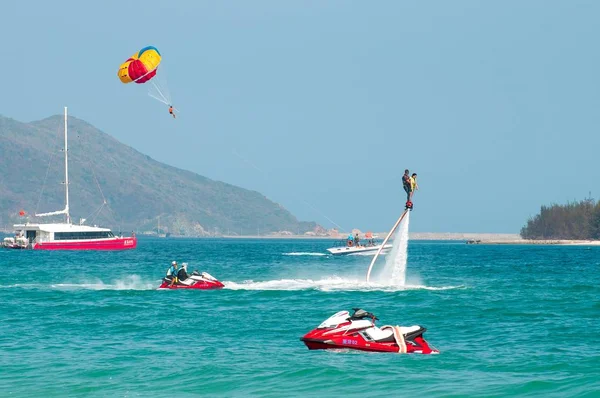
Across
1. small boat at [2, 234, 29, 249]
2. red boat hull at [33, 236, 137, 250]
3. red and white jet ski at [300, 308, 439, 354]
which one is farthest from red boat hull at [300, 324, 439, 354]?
small boat at [2, 234, 29, 249]

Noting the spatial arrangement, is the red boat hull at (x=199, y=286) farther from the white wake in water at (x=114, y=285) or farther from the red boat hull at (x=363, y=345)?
the red boat hull at (x=363, y=345)

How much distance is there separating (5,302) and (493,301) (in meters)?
23.2

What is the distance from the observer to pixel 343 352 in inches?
1131

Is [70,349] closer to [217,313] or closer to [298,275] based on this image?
[217,313]

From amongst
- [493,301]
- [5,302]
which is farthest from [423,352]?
[5,302]

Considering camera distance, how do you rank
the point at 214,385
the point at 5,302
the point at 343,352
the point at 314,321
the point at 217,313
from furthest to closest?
the point at 5,302
the point at 217,313
the point at 314,321
the point at 343,352
the point at 214,385

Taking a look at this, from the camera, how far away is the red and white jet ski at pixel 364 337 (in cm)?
2872

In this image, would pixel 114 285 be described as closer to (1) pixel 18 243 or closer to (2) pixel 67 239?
(2) pixel 67 239

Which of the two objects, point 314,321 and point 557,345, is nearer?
point 557,345

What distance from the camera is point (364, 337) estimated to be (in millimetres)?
28859

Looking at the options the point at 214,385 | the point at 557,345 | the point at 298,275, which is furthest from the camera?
the point at 298,275

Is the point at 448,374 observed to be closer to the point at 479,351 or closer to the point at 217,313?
the point at 479,351

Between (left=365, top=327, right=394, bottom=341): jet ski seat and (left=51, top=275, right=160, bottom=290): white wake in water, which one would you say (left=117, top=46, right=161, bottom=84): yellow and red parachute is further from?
(left=365, top=327, right=394, bottom=341): jet ski seat

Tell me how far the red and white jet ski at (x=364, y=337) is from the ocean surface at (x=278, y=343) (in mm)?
420
